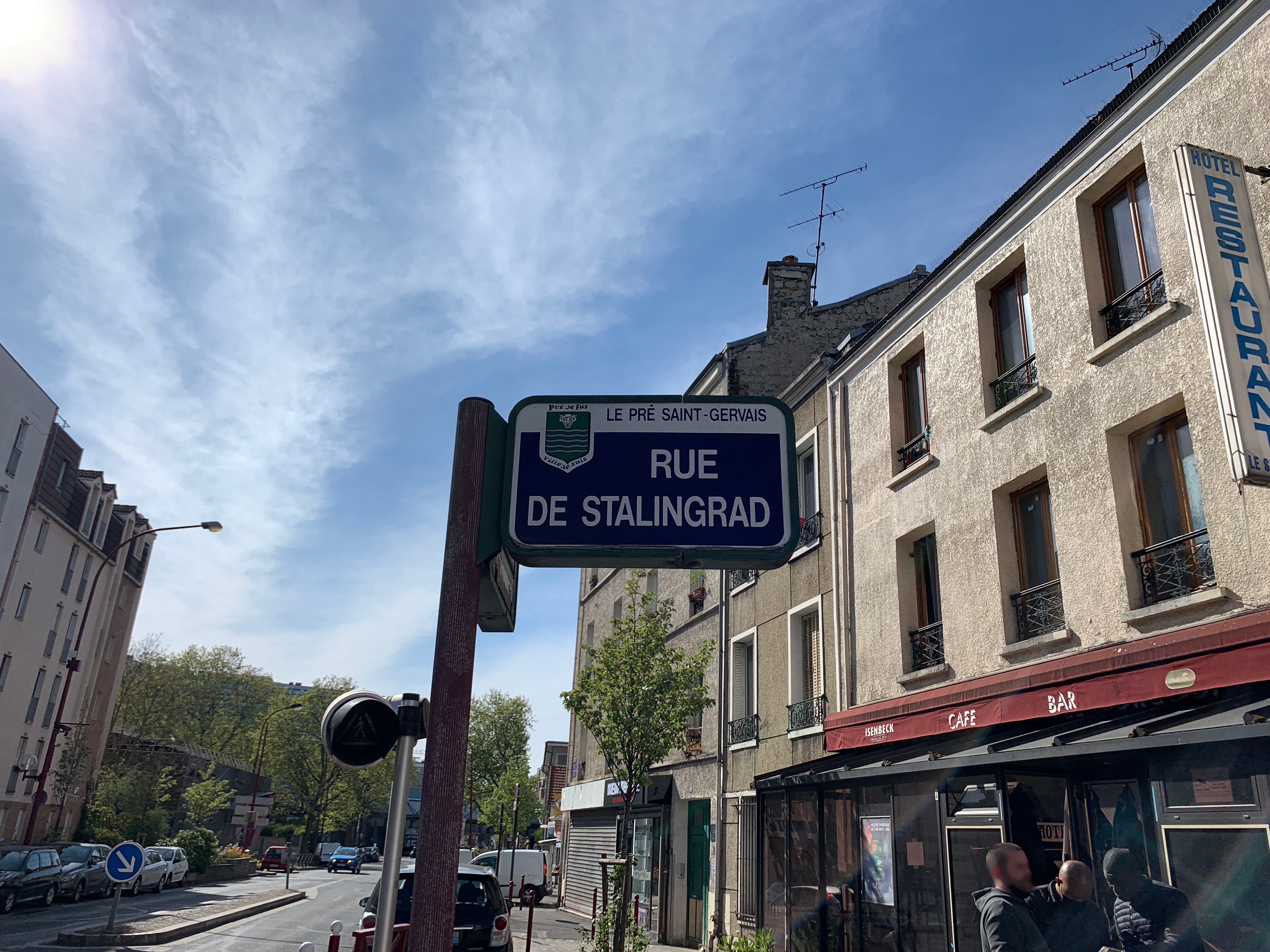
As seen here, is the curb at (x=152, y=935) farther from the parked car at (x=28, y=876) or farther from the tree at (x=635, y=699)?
the tree at (x=635, y=699)

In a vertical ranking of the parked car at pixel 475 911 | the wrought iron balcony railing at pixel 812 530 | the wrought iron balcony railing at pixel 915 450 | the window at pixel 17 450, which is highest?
the window at pixel 17 450

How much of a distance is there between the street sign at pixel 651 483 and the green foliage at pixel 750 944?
10.7 meters

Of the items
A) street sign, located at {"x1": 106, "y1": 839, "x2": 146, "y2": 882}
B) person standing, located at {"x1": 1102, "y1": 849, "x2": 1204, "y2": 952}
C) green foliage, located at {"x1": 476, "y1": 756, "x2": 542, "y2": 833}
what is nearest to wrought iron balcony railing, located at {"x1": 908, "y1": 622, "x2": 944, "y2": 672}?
person standing, located at {"x1": 1102, "y1": 849, "x2": 1204, "y2": 952}

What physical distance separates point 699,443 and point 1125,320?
8527 millimetres

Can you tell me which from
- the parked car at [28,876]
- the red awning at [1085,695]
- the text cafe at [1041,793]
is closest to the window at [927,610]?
the text cafe at [1041,793]

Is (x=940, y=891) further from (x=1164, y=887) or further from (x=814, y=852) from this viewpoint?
(x=1164, y=887)

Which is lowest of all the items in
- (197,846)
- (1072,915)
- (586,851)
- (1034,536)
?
(197,846)

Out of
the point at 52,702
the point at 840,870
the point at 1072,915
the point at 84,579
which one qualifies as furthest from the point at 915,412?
the point at 84,579

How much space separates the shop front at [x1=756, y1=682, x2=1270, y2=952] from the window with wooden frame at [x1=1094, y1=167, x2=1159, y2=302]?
15.3 ft

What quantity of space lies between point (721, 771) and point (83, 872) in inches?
736

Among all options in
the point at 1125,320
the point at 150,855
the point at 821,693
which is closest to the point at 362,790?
the point at 150,855

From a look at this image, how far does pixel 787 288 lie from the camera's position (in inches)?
913

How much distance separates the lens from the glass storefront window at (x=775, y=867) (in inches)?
543

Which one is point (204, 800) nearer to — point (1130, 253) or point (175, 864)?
point (175, 864)
